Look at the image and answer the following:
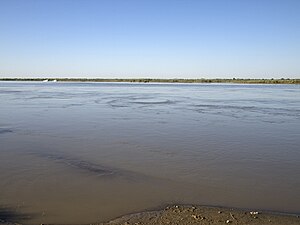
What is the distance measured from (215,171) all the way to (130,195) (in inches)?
105

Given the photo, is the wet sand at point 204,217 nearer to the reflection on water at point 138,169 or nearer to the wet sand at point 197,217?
the wet sand at point 197,217

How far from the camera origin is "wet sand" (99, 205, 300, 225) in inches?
210

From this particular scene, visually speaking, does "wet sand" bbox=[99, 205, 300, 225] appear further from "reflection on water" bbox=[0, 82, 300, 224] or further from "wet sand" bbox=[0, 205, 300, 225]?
"reflection on water" bbox=[0, 82, 300, 224]

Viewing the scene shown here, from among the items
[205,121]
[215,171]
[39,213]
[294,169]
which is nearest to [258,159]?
[294,169]

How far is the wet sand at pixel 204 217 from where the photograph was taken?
5.33 m

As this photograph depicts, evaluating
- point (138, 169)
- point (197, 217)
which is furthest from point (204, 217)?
point (138, 169)

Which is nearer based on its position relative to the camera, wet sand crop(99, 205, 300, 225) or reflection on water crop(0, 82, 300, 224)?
wet sand crop(99, 205, 300, 225)

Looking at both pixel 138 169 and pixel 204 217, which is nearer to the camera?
pixel 204 217

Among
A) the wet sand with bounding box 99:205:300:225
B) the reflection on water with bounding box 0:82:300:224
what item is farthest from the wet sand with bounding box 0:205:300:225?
the reflection on water with bounding box 0:82:300:224

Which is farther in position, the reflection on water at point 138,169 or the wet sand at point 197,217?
the reflection on water at point 138,169

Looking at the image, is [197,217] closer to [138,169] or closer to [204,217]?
[204,217]

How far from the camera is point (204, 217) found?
18.1 ft

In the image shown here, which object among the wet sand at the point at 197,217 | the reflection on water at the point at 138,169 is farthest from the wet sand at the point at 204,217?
the reflection on water at the point at 138,169

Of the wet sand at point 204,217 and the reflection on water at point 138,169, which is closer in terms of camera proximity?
the wet sand at point 204,217
